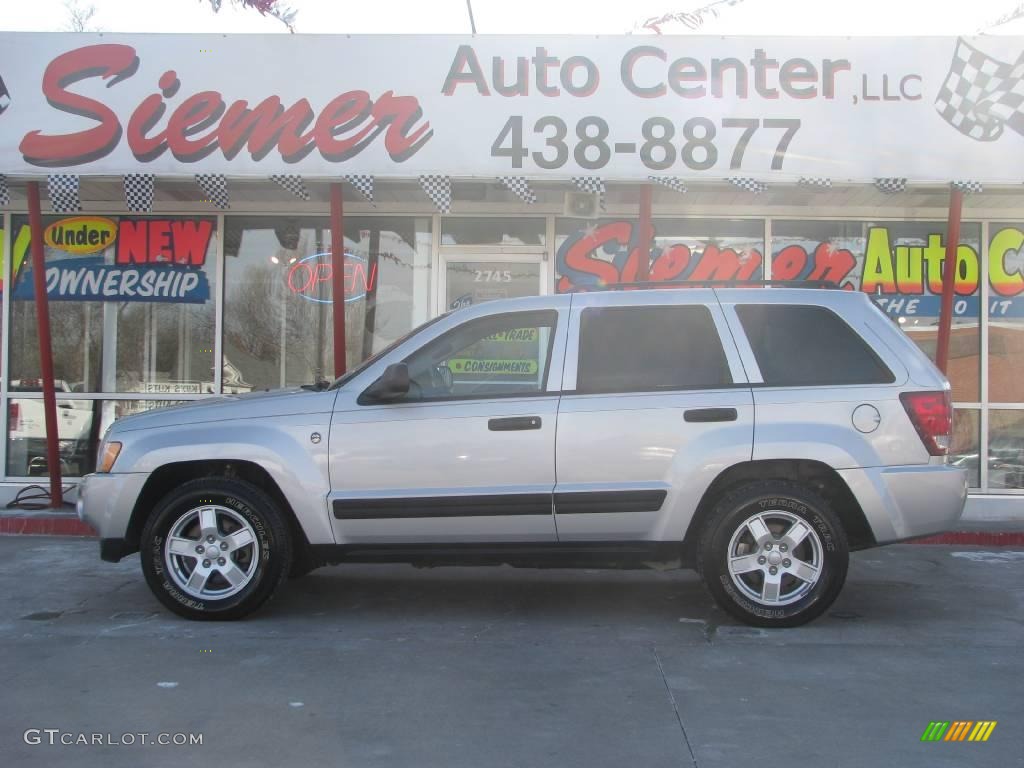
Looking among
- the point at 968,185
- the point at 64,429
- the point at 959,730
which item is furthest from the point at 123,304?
the point at 959,730

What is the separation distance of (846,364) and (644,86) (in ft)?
12.6

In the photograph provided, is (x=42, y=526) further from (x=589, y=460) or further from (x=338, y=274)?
(x=589, y=460)

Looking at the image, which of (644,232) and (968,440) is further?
(968,440)

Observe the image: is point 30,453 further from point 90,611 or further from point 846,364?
point 846,364

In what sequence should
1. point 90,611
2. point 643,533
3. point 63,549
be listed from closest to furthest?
1. point 643,533
2. point 90,611
3. point 63,549

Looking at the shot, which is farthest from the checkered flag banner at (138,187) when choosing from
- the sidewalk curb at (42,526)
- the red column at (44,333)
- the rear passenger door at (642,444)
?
the rear passenger door at (642,444)

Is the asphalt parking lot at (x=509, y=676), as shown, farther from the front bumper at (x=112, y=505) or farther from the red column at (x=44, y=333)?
the red column at (x=44, y=333)

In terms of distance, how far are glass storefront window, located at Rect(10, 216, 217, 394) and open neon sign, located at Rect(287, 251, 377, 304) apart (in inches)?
35.0

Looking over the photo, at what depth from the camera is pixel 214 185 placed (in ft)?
28.1

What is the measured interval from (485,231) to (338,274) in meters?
2.03

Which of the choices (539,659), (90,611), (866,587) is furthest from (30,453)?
(866,587)

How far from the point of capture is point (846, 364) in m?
5.64

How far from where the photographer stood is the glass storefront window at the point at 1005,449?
10305 mm

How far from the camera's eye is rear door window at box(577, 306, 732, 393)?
563 centimetres
